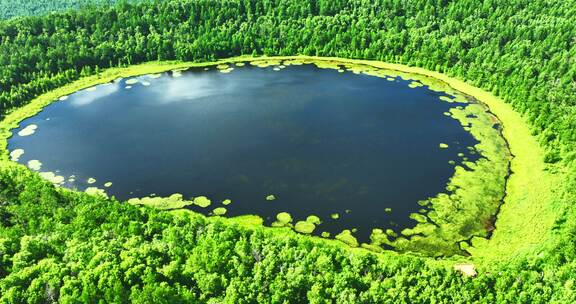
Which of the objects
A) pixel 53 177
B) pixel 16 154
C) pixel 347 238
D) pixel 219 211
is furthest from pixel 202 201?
pixel 16 154

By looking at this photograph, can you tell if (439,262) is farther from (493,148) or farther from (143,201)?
(143,201)

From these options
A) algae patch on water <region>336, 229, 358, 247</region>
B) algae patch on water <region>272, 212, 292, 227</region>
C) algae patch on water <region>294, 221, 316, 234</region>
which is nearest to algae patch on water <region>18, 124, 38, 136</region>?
algae patch on water <region>272, 212, 292, 227</region>

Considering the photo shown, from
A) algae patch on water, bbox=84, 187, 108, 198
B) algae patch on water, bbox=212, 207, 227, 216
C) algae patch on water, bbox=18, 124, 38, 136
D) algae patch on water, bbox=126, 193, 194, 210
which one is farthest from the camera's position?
algae patch on water, bbox=18, 124, 38, 136

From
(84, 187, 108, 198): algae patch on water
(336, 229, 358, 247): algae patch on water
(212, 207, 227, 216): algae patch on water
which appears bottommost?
(336, 229, 358, 247): algae patch on water

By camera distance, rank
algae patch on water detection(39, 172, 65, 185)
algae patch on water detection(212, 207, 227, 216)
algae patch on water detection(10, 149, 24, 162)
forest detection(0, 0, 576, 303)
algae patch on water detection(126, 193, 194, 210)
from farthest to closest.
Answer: algae patch on water detection(10, 149, 24, 162)
algae patch on water detection(39, 172, 65, 185)
algae patch on water detection(126, 193, 194, 210)
algae patch on water detection(212, 207, 227, 216)
forest detection(0, 0, 576, 303)

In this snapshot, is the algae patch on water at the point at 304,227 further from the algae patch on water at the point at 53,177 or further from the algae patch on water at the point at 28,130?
the algae patch on water at the point at 28,130

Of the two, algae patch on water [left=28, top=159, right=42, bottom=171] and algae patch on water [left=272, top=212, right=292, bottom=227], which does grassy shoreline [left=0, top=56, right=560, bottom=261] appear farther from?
algae patch on water [left=272, top=212, right=292, bottom=227]
